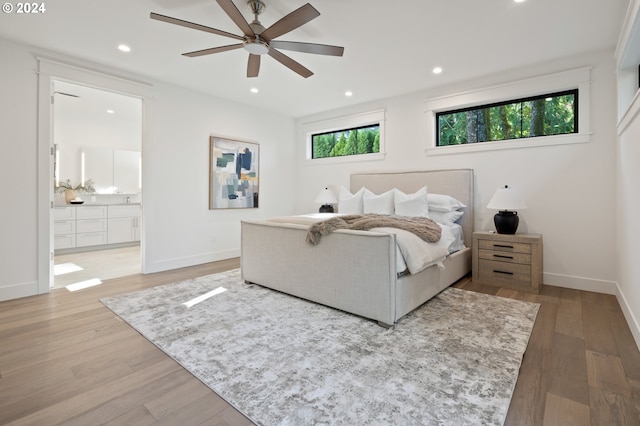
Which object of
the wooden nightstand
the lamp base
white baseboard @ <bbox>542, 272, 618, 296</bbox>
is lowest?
white baseboard @ <bbox>542, 272, 618, 296</bbox>

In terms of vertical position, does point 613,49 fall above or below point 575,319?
above

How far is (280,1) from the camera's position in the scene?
2.47 meters

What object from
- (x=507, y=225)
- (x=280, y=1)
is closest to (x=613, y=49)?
(x=507, y=225)

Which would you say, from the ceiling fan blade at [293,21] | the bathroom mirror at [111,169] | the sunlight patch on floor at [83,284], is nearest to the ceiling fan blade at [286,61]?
the ceiling fan blade at [293,21]

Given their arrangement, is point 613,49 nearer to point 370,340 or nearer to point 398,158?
point 398,158

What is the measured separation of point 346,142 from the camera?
19.0ft

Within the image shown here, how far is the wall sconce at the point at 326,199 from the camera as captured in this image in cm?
541

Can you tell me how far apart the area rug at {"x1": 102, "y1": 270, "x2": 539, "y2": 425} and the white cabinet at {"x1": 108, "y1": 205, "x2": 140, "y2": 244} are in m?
3.57

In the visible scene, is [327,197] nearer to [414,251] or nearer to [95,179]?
[414,251]

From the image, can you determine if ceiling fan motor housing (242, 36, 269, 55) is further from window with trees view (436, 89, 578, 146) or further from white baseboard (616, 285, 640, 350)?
white baseboard (616, 285, 640, 350)

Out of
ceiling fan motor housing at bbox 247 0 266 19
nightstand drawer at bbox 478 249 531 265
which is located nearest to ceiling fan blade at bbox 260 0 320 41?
ceiling fan motor housing at bbox 247 0 266 19

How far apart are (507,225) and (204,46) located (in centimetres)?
396

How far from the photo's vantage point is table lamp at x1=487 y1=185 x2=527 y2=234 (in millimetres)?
3445

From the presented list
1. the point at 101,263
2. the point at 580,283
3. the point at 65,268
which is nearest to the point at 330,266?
the point at 580,283
